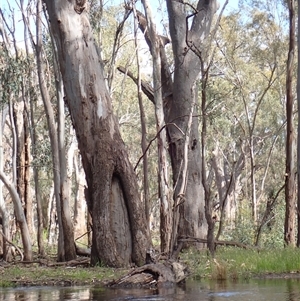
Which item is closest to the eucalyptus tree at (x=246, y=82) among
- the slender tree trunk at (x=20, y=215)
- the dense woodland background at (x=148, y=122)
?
the dense woodland background at (x=148, y=122)

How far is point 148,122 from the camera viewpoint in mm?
35156

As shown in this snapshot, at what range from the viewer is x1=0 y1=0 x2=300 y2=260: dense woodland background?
15.7m

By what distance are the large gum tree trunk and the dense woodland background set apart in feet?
2.92

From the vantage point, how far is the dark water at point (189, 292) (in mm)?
7535

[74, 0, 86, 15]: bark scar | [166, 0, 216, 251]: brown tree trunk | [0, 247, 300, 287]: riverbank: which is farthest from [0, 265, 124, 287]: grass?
[74, 0, 86, 15]: bark scar

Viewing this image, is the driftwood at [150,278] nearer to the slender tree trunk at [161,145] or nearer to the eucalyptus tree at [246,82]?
the slender tree trunk at [161,145]

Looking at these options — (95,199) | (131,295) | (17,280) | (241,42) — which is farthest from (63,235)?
(241,42)

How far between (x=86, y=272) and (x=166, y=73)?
22.3 ft

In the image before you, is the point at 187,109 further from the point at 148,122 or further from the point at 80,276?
the point at 148,122

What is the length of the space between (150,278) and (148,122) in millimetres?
25984

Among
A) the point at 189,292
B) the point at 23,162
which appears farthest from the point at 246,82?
the point at 189,292

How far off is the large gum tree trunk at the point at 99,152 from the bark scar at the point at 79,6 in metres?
0.02

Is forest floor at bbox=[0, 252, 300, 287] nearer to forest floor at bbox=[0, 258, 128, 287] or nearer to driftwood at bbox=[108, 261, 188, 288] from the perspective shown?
forest floor at bbox=[0, 258, 128, 287]

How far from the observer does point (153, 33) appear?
15.8 meters
